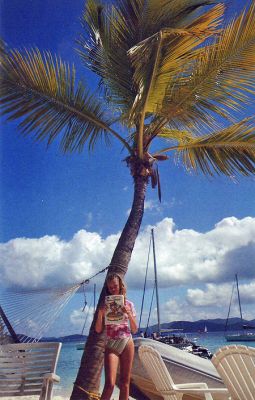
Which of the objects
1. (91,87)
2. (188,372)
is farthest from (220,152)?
(188,372)

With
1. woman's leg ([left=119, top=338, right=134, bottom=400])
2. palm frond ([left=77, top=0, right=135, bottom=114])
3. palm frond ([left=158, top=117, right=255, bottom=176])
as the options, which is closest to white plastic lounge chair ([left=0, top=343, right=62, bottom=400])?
woman's leg ([left=119, top=338, right=134, bottom=400])

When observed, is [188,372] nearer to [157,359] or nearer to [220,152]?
[157,359]

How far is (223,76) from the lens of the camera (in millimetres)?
5898

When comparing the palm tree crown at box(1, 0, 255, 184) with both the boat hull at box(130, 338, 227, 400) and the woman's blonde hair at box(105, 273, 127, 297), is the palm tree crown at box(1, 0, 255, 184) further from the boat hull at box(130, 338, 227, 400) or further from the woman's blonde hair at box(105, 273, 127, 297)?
the boat hull at box(130, 338, 227, 400)

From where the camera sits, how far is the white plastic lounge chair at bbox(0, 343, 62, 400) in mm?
3990

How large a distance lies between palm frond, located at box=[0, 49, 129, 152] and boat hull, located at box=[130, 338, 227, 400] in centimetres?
255

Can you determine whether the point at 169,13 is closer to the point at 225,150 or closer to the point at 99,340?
the point at 225,150

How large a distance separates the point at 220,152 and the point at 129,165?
Answer: 125 cm

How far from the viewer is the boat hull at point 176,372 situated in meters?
4.78

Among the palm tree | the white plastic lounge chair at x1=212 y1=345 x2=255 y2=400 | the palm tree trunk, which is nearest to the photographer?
the white plastic lounge chair at x1=212 y1=345 x2=255 y2=400

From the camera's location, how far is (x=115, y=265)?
5133 mm

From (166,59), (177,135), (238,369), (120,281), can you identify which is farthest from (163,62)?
(238,369)

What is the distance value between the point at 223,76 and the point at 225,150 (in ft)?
3.03

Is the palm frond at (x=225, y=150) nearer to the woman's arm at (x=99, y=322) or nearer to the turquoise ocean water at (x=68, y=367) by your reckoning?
the woman's arm at (x=99, y=322)
